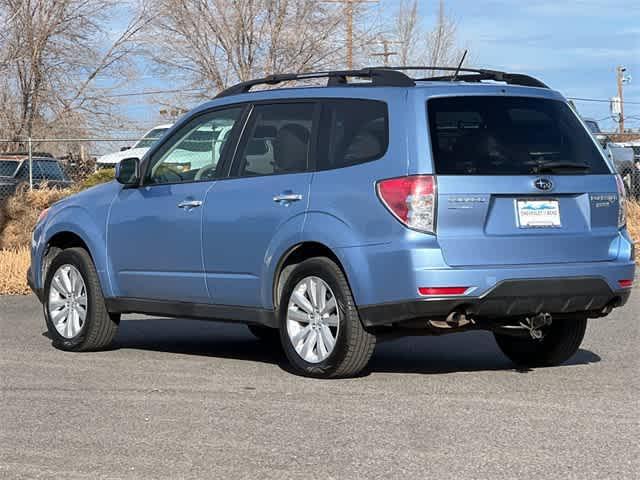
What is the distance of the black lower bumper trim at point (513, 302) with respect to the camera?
25.8ft

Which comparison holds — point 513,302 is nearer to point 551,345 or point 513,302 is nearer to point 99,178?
point 551,345

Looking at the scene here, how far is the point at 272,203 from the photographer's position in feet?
28.7

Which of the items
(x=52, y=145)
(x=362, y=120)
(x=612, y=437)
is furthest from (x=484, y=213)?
(x=52, y=145)

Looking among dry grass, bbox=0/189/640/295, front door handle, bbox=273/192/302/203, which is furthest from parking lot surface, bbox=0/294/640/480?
dry grass, bbox=0/189/640/295

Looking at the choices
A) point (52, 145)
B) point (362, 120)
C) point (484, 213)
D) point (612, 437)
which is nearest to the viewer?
point (612, 437)

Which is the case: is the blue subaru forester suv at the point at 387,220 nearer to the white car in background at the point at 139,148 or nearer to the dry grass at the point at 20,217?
the dry grass at the point at 20,217

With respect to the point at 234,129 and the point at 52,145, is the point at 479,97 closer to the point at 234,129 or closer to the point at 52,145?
the point at 234,129

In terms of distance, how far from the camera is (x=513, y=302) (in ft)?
26.2

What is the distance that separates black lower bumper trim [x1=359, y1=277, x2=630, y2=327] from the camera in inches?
310

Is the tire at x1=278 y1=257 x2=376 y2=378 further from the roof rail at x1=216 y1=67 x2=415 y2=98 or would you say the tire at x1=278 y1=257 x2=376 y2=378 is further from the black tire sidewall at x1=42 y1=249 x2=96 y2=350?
the black tire sidewall at x1=42 y1=249 x2=96 y2=350

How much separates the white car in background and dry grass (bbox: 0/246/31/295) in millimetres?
9743

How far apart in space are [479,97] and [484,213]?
829mm

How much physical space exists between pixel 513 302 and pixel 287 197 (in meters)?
1.62

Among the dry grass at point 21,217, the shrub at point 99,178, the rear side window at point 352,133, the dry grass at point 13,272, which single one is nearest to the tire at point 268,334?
the rear side window at point 352,133
